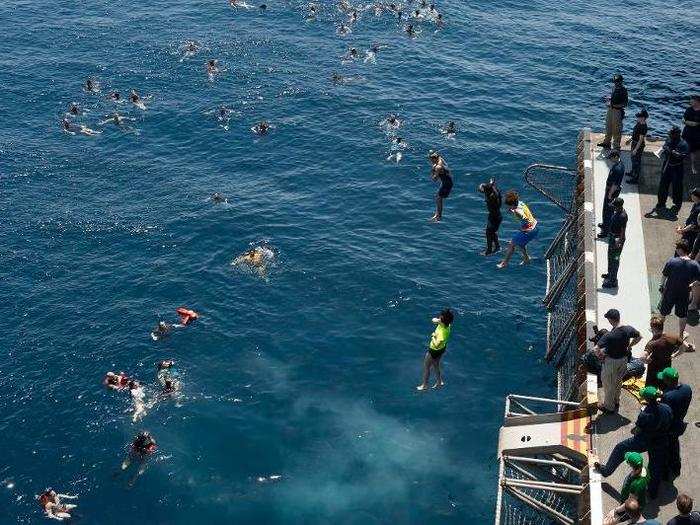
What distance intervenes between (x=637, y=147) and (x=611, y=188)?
4.94 meters

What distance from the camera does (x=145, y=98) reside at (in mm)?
60062

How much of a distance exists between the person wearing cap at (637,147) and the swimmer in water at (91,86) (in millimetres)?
42809

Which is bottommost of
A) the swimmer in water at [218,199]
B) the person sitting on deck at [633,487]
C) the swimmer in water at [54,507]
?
the swimmer in water at [54,507]

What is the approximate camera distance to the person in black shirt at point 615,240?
84.0ft

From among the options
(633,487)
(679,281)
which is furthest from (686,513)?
(679,281)

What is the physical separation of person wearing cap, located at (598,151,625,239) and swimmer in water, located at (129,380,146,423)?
65.4ft

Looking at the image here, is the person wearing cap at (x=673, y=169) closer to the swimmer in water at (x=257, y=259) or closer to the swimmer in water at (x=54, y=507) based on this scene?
the swimmer in water at (x=257, y=259)

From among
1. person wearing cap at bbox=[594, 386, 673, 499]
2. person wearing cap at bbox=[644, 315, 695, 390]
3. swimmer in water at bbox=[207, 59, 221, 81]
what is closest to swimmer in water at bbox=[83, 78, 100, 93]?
swimmer in water at bbox=[207, 59, 221, 81]

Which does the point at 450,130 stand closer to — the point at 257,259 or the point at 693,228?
the point at 257,259

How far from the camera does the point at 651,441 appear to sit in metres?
18.9

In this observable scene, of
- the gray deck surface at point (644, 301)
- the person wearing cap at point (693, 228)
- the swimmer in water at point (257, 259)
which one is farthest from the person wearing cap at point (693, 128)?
the swimmer in water at point (257, 259)

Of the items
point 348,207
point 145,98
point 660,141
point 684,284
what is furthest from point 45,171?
point 684,284

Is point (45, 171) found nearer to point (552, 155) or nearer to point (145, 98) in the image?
point (145, 98)

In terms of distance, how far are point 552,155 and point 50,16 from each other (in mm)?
51949
